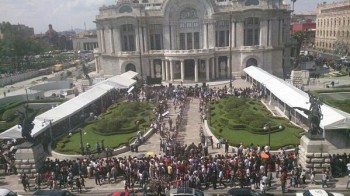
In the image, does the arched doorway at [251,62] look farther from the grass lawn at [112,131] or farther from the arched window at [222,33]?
the grass lawn at [112,131]

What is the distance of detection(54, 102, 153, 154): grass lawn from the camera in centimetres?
3122

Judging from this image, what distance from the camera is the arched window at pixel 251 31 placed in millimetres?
66188

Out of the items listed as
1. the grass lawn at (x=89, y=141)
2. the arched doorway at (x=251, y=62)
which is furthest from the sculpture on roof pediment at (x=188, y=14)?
the grass lawn at (x=89, y=141)

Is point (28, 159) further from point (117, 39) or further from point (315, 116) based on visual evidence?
point (117, 39)

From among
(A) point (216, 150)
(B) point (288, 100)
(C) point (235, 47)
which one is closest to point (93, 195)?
(A) point (216, 150)

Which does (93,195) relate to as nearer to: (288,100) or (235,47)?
(288,100)

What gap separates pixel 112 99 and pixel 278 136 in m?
26.7

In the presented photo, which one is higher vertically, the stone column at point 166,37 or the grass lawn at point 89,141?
the stone column at point 166,37

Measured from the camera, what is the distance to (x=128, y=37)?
68.4m

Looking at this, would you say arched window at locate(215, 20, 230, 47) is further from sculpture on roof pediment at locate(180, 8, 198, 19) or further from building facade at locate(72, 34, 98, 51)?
building facade at locate(72, 34, 98, 51)

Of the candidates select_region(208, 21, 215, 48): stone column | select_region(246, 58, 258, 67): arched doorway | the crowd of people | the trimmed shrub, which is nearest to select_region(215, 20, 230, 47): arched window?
select_region(208, 21, 215, 48): stone column

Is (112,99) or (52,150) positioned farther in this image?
(112,99)

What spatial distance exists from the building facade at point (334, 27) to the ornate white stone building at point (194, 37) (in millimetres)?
35250

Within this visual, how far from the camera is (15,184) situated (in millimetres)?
25609
